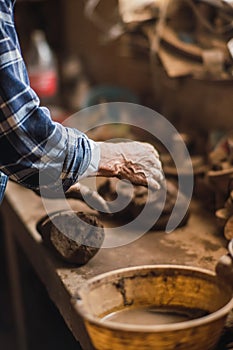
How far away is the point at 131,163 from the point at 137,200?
34 centimetres

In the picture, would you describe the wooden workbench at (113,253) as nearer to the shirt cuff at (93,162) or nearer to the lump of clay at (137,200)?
the lump of clay at (137,200)

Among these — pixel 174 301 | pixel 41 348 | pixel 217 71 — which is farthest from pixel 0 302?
pixel 174 301

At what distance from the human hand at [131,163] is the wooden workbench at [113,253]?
245mm

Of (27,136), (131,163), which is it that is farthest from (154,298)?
(27,136)

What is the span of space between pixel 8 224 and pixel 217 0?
1.07 meters

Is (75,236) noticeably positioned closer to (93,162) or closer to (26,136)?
(93,162)

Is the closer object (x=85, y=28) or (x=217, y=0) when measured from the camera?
(x=217, y=0)

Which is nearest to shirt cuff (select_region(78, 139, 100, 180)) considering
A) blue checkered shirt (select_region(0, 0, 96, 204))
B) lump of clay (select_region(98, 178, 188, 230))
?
blue checkered shirt (select_region(0, 0, 96, 204))

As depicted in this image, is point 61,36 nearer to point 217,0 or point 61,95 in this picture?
point 61,95

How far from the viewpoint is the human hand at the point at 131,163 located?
1.21m

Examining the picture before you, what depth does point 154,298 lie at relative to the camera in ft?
3.65

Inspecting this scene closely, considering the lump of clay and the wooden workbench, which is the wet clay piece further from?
the lump of clay

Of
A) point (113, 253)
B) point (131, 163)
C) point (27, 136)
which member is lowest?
point (113, 253)

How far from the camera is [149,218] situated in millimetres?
1557
